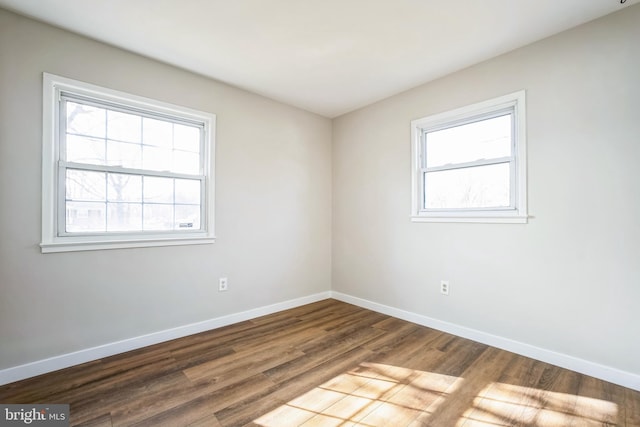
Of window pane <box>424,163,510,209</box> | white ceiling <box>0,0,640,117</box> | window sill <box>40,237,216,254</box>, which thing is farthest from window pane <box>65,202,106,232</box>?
window pane <box>424,163,510,209</box>

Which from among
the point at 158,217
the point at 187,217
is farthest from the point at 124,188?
the point at 187,217

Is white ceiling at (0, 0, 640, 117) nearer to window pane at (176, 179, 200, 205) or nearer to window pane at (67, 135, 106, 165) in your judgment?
window pane at (67, 135, 106, 165)

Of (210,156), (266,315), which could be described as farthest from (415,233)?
(210,156)

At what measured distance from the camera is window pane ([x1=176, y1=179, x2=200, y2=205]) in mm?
2713

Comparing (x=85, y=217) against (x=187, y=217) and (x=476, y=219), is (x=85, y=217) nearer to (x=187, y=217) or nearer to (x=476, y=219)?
(x=187, y=217)

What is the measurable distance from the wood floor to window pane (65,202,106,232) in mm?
1043

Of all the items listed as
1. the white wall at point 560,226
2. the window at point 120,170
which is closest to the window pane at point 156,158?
the window at point 120,170

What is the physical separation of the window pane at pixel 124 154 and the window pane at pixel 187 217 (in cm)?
53

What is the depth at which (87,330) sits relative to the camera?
2.18 meters

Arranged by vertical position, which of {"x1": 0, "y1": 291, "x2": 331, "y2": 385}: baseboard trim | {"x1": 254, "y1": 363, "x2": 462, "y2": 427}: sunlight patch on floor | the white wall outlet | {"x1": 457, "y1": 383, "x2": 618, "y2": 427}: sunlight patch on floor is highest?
the white wall outlet

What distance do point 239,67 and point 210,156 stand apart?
0.89 metres

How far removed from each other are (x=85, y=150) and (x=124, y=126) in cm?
36

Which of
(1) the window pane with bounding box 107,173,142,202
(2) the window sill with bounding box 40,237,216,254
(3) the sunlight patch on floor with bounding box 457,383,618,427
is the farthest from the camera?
(1) the window pane with bounding box 107,173,142,202

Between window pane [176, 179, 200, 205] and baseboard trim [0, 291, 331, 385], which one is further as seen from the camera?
window pane [176, 179, 200, 205]
